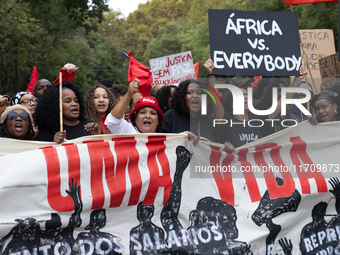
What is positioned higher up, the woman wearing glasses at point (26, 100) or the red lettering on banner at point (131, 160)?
the woman wearing glasses at point (26, 100)

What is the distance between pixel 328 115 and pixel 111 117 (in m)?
2.52

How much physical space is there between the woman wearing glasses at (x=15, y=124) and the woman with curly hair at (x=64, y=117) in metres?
0.14

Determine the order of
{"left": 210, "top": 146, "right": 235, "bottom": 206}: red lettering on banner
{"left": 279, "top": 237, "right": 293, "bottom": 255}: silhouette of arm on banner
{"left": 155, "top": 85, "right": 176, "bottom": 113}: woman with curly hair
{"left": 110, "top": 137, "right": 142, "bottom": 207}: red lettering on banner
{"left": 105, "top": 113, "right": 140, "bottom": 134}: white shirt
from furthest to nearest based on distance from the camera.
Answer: {"left": 155, "top": 85, "right": 176, "bottom": 113}: woman with curly hair → {"left": 105, "top": 113, "right": 140, "bottom": 134}: white shirt → {"left": 210, "top": 146, "right": 235, "bottom": 206}: red lettering on banner → {"left": 279, "top": 237, "right": 293, "bottom": 255}: silhouette of arm on banner → {"left": 110, "top": 137, "right": 142, "bottom": 207}: red lettering on banner

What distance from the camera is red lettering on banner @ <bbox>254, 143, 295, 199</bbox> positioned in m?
4.44

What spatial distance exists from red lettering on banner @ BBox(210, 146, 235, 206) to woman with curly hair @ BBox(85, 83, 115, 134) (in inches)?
59.4

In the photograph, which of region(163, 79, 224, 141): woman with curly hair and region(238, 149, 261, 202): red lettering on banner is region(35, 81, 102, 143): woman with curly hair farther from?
region(238, 149, 261, 202): red lettering on banner

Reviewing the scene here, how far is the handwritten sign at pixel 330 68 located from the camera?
24.2 feet

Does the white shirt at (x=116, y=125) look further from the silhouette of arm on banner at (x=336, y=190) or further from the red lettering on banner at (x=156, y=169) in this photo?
the silhouette of arm on banner at (x=336, y=190)

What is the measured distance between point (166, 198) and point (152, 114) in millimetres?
949

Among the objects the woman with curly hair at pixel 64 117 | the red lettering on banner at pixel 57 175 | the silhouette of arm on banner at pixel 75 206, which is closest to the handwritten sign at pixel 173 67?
the woman with curly hair at pixel 64 117

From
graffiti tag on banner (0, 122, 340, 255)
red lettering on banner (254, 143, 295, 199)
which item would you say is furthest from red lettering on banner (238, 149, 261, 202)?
red lettering on banner (254, 143, 295, 199)

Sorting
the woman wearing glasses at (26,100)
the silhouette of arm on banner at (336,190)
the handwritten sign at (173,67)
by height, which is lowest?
the silhouette of arm on banner at (336,190)

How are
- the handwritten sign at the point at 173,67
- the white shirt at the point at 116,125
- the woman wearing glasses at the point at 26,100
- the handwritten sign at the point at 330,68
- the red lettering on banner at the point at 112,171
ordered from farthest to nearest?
the handwritten sign at the point at 173,67 < the handwritten sign at the point at 330,68 < the woman wearing glasses at the point at 26,100 < the white shirt at the point at 116,125 < the red lettering on banner at the point at 112,171

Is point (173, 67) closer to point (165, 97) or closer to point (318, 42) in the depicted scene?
point (318, 42)
